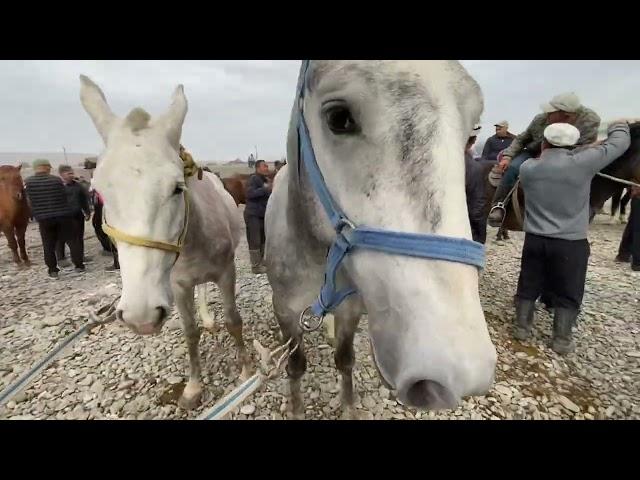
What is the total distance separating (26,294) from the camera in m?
6.50

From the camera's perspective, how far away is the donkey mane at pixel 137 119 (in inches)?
76.0

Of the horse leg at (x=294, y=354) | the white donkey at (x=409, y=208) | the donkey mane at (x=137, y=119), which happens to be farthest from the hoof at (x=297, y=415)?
the donkey mane at (x=137, y=119)

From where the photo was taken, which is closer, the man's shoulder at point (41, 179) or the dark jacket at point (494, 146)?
the man's shoulder at point (41, 179)

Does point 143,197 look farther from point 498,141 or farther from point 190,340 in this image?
point 498,141

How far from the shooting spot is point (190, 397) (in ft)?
10.7

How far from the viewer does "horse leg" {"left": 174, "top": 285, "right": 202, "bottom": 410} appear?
3.12 metres

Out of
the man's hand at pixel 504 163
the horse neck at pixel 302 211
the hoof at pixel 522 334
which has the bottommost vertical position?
the hoof at pixel 522 334

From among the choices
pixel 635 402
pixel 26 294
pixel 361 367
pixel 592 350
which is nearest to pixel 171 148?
pixel 361 367

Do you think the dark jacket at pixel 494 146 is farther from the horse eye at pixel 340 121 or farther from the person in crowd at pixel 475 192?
the horse eye at pixel 340 121

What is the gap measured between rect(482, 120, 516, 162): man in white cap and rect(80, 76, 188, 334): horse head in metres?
8.95

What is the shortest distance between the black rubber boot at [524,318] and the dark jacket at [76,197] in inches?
381

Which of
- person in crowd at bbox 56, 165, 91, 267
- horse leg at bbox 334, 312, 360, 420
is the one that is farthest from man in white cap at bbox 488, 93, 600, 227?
person in crowd at bbox 56, 165, 91, 267
